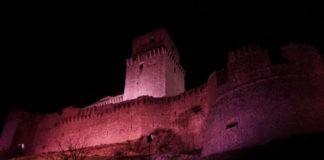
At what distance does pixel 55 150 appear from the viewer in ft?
127

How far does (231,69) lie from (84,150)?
1736cm

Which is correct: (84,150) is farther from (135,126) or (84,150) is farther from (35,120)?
(35,120)

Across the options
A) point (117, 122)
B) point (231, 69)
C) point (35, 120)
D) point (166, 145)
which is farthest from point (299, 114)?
point (35, 120)

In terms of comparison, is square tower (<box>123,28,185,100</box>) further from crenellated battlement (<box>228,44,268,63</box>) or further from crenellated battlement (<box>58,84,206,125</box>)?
crenellated battlement (<box>228,44,268,63</box>)

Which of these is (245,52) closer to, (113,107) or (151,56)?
(113,107)

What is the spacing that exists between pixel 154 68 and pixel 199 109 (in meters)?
13.4

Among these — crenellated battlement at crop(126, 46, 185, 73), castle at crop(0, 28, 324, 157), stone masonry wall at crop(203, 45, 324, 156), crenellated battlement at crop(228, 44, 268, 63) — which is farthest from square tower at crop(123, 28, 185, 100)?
stone masonry wall at crop(203, 45, 324, 156)

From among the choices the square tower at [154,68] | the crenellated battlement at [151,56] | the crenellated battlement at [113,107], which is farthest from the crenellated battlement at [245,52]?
the crenellated battlement at [151,56]

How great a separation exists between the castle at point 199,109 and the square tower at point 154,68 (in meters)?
0.12

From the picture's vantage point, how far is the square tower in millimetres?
41031

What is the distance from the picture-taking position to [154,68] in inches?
1667

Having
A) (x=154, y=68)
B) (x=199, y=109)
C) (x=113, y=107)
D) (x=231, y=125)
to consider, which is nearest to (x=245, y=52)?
(x=231, y=125)

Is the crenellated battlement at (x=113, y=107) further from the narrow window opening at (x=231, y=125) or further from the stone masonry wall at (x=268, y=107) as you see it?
the narrow window opening at (x=231, y=125)

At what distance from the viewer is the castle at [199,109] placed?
20.2 meters
